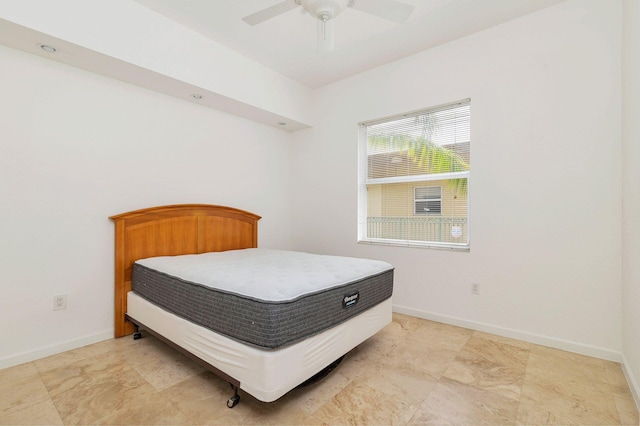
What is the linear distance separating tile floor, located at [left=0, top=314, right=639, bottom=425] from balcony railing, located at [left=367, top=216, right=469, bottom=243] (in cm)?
104

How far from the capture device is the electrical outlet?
2355 mm

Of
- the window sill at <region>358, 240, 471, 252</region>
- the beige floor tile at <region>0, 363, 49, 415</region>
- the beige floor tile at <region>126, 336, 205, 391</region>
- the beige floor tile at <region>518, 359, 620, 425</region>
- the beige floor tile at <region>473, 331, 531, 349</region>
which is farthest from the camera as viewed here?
the window sill at <region>358, 240, 471, 252</region>

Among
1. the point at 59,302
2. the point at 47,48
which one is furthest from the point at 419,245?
the point at 47,48

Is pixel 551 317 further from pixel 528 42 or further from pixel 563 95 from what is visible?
pixel 528 42

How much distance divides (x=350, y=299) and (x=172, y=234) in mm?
1977

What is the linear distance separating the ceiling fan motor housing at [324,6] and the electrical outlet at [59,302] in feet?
9.01

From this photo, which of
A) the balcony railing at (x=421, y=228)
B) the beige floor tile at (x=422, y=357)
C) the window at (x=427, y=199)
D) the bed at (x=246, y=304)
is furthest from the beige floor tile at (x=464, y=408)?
the window at (x=427, y=199)

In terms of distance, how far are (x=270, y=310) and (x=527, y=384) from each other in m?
1.69

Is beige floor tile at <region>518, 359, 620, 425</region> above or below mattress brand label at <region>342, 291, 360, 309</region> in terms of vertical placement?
below

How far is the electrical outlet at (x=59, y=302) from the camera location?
236 cm

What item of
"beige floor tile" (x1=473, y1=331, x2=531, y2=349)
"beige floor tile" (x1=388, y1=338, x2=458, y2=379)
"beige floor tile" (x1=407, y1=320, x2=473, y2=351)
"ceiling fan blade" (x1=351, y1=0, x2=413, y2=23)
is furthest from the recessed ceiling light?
"beige floor tile" (x1=473, y1=331, x2=531, y2=349)

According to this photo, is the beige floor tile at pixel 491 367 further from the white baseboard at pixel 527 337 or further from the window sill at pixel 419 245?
the window sill at pixel 419 245

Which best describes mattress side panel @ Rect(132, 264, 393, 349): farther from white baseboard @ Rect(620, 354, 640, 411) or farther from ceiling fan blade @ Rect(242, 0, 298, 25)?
ceiling fan blade @ Rect(242, 0, 298, 25)

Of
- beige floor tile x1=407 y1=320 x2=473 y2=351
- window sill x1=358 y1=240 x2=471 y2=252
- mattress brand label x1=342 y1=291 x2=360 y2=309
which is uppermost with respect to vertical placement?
window sill x1=358 y1=240 x2=471 y2=252
